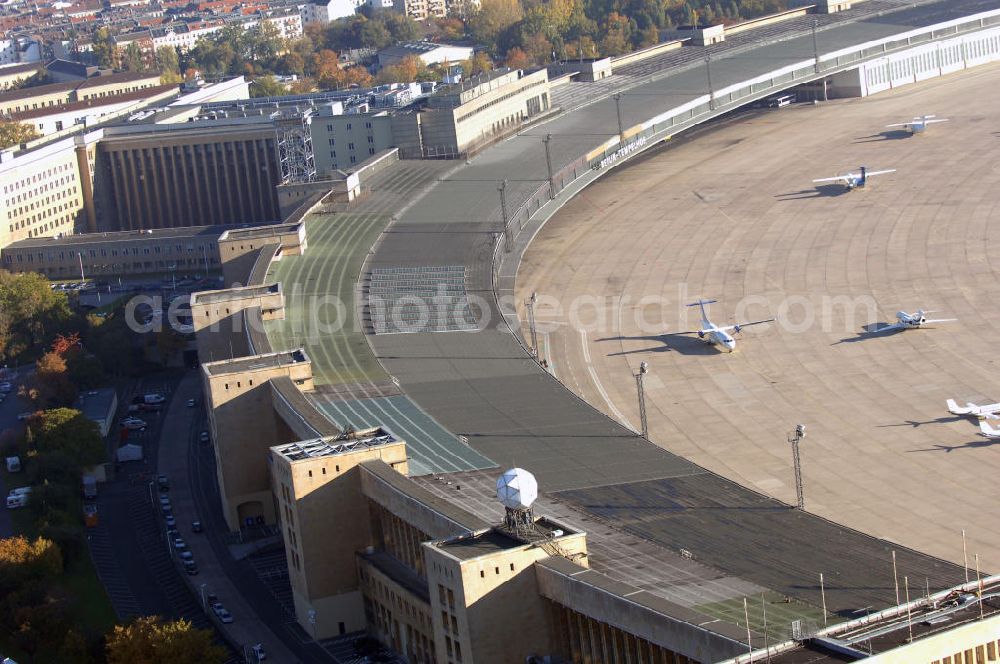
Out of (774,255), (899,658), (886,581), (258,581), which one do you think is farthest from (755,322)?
(899,658)

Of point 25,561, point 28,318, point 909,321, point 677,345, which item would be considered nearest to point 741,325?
point 677,345

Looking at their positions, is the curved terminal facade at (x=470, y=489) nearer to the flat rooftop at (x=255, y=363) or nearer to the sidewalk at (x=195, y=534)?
the flat rooftop at (x=255, y=363)

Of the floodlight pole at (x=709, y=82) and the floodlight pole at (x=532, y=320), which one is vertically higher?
the floodlight pole at (x=709, y=82)

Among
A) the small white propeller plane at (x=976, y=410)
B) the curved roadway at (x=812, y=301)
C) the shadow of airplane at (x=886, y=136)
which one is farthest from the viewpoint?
the shadow of airplane at (x=886, y=136)

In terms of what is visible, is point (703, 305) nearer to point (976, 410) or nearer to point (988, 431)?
point (976, 410)

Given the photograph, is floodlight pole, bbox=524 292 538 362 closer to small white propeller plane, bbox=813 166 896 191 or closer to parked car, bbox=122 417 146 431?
parked car, bbox=122 417 146 431

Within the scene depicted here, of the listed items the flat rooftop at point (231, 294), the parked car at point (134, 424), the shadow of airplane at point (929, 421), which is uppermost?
the flat rooftop at point (231, 294)

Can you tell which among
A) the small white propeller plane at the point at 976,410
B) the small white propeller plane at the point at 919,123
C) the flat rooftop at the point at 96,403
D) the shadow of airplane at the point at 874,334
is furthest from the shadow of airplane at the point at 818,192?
the flat rooftop at the point at 96,403
